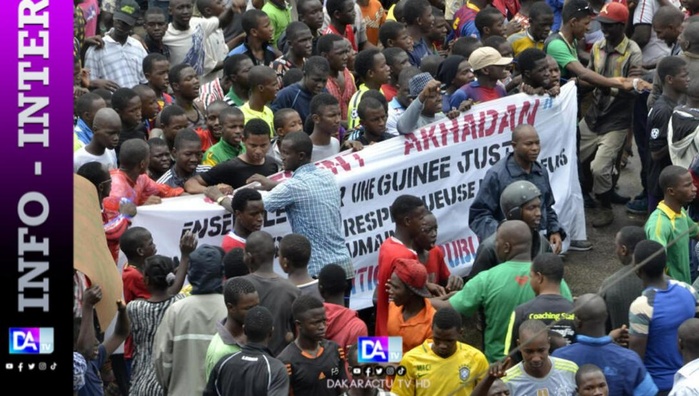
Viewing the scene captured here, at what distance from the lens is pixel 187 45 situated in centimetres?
1547

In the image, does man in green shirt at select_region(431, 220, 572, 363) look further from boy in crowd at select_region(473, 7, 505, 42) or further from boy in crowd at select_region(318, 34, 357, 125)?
boy in crowd at select_region(473, 7, 505, 42)

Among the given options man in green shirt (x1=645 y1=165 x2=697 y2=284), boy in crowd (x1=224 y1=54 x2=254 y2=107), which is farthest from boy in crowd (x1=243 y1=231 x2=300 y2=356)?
boy in crowd (x1=224 y1=54 x2=254 y2=107)

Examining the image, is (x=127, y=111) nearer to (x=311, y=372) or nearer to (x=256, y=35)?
(x=256, y=35)

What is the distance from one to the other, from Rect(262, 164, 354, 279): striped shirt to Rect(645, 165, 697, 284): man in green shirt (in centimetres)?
230

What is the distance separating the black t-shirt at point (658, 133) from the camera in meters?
13.3

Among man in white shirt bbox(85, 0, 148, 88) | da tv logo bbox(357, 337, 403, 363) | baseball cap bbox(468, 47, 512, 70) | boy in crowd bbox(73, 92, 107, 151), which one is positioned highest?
baseball cap bbox(468, 47, 512, 70)

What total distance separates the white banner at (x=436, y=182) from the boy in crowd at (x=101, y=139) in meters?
0.65

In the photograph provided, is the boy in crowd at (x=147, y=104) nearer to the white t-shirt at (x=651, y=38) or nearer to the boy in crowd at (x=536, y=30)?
the boy in crowd at (x=536, y=30)

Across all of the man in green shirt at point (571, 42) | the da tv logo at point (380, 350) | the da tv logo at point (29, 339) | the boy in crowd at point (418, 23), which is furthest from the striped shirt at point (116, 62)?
the da tv logo at point (29, 339)

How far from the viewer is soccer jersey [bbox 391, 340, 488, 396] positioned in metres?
9.30

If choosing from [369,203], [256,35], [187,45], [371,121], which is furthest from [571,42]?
[187,45]

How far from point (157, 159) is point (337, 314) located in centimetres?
296

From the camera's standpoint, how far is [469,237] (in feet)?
43.9

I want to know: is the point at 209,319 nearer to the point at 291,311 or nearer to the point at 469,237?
the point at 291,311
